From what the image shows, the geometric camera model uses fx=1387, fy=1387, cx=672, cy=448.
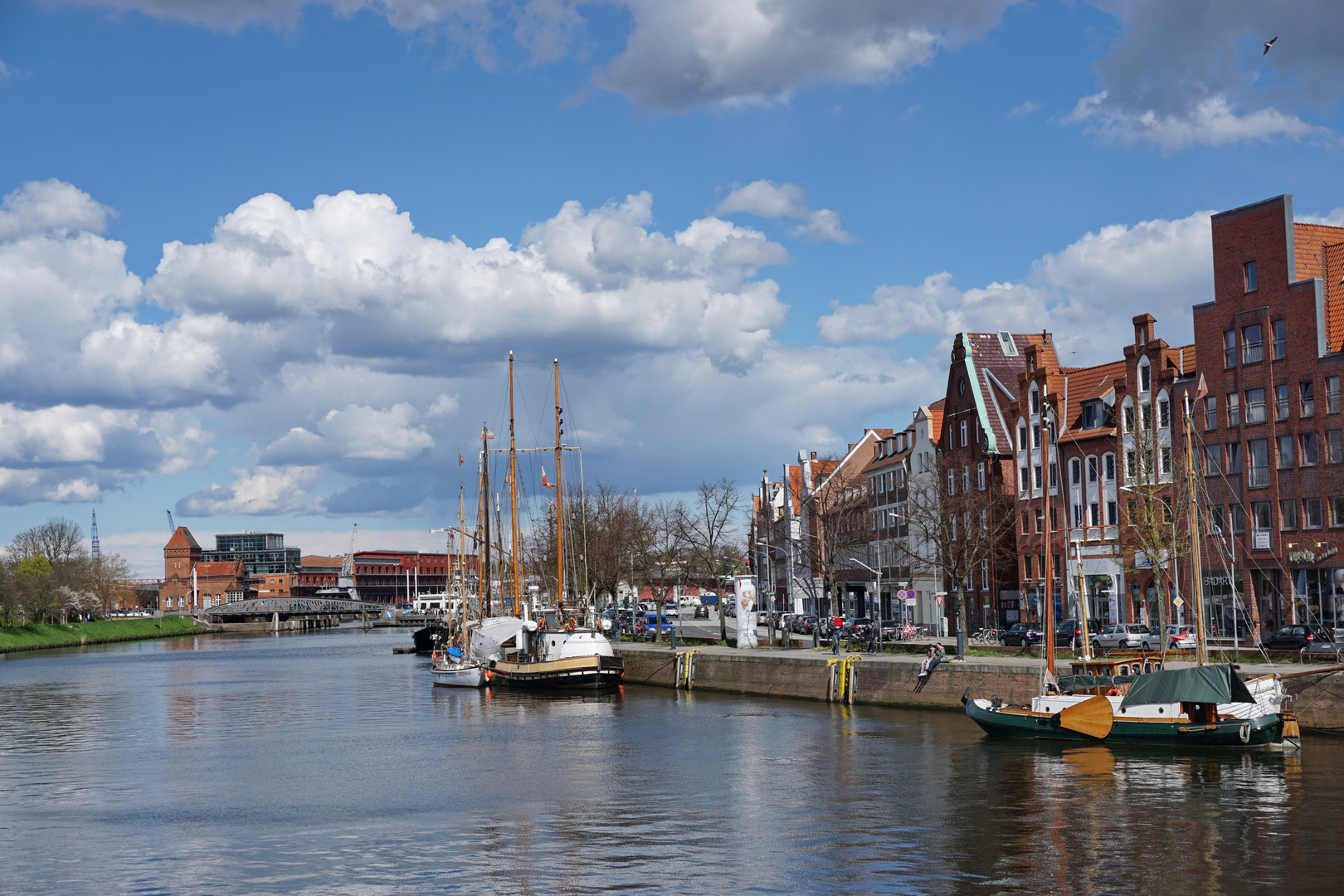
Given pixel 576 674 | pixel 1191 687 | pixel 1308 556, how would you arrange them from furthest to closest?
pixel 576 674 < pixel 1308 556 < pixel 1191 687

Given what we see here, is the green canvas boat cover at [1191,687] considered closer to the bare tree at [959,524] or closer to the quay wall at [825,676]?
the quay wall at [825,676]

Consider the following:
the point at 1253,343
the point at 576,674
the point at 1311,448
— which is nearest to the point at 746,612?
the point at 576,674

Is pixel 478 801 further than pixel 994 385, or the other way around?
pixel 994 385

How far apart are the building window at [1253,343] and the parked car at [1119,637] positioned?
703 inches

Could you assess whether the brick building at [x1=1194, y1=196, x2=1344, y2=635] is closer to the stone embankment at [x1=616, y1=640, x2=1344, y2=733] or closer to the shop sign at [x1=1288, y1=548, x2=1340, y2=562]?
the shop sign at [x1=1288, y1=548, x2=1340, y2=562]

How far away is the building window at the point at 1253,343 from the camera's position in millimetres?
81688

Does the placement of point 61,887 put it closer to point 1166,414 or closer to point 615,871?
point 615,871

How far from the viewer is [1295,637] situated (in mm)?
66688

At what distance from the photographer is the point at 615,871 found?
1194 inches

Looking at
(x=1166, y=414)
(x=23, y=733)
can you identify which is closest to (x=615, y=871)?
(x=23, y=733)

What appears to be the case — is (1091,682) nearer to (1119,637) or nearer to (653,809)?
(653,809)

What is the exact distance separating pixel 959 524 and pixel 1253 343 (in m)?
22.9

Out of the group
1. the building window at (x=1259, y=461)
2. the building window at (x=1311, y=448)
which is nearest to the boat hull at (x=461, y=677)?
the building window at (x=1259, y=461)

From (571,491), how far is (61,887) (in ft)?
265
